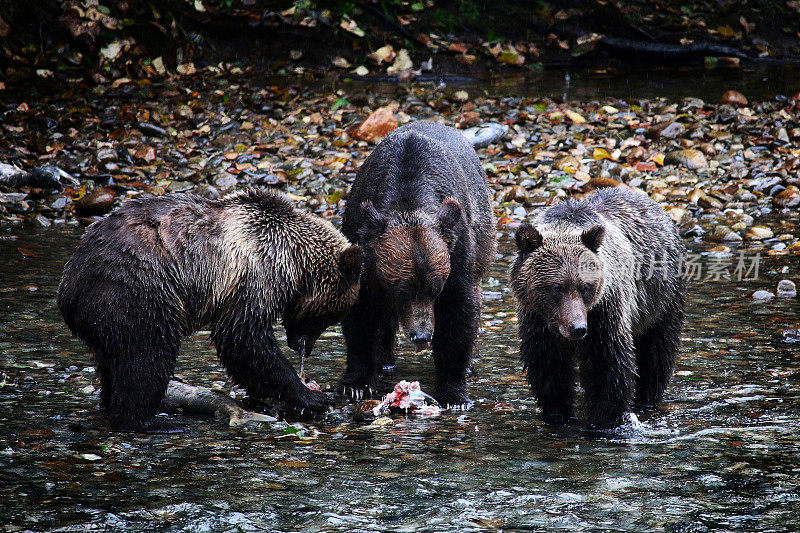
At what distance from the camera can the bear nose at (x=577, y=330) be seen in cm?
554

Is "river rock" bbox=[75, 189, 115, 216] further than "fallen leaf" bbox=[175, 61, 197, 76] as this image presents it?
No

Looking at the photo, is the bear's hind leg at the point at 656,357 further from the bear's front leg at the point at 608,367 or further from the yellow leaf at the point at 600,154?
the yellow leaf at the point at 600,154

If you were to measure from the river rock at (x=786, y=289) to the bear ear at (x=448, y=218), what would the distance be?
173 inches

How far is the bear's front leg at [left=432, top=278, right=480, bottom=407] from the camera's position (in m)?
6.82

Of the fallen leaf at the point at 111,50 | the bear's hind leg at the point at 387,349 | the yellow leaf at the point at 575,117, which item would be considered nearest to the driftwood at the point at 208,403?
the bear's hind leg at the point at 387,349

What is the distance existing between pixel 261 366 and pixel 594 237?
7.88 ft

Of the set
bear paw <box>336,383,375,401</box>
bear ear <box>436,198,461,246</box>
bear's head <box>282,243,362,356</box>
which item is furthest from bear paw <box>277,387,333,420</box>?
bear ear <box>436,198,461,246</box>

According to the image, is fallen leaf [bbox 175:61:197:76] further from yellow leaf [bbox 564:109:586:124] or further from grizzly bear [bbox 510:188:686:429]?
grizzly bear [bbox 510:188:686:429]

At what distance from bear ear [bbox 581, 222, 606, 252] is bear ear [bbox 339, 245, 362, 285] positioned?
5.28 ft

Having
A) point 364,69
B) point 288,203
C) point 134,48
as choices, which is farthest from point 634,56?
point 288,203


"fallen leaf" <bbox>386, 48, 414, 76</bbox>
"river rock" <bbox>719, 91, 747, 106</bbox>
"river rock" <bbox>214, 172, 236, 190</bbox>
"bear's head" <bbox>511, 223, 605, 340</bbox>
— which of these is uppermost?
"fallen leaf" <bbox>386, 48, 414, 76</bbox>

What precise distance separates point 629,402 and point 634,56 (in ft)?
53.5

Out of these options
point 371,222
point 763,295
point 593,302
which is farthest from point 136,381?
point 763,295

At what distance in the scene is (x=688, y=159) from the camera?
14.0 metres
